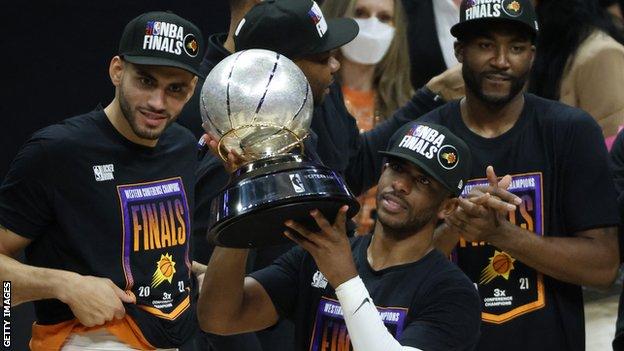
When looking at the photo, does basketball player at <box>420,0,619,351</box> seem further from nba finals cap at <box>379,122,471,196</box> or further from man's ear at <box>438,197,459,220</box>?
nba finals cap at <box>379,122,471,196</box>

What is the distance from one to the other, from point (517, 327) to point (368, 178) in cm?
90

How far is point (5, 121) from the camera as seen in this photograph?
15.7 feet

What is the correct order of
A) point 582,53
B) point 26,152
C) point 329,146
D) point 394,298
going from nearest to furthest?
point 394,298, point 26,152, point 329,146, point 582,53

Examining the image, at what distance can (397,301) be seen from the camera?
3.14 meters

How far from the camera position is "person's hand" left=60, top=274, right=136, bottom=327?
11.3 feet

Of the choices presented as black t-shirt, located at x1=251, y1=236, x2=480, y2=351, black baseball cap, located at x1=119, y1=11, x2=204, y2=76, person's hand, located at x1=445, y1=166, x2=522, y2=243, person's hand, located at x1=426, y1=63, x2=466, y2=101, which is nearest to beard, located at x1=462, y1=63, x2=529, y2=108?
person's hand, located at x1=445, y1=166, x2=522, y2=243

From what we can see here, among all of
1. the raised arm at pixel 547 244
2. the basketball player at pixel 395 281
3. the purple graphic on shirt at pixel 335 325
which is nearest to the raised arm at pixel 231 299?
the basketball player at pixel 395 281

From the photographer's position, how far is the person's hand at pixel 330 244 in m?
2.75

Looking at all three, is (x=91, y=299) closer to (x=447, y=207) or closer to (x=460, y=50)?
(x=447, y=207)

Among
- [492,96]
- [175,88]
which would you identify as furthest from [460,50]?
[175,88]

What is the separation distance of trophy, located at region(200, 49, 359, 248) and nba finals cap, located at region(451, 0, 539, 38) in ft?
3.67

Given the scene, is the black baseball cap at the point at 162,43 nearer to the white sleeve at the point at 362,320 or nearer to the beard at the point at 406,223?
the beard at the point at 406,223

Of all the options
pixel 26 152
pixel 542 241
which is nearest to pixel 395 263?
pixel 542 241

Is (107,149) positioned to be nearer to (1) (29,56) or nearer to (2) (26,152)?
(2) (26,152)
